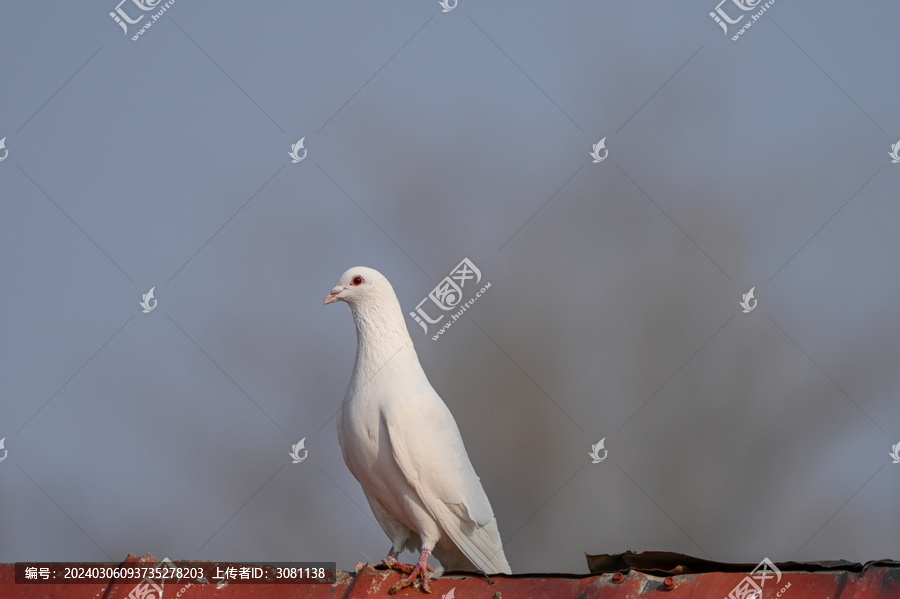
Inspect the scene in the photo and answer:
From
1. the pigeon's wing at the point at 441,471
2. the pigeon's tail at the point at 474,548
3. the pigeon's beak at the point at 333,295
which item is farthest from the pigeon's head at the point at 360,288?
the pigeon's tail at the point at 474,548

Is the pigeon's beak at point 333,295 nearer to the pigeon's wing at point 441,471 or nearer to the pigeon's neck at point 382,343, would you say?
the pigeon's neck at point 382,343

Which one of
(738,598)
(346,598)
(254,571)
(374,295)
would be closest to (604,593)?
(738,598)

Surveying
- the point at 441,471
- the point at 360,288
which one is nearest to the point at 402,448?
the point at 441,471

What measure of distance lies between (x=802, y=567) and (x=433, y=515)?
2817 millimetres

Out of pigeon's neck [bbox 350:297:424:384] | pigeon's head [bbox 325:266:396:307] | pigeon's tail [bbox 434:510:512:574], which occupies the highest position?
pigeon's head [bbox 325:266:396:307]

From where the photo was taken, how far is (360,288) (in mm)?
6621

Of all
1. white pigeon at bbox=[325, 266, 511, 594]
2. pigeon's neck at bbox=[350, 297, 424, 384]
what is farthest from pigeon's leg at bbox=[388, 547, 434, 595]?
pigeon's neck at bbox=[350, 297, 424, 384]

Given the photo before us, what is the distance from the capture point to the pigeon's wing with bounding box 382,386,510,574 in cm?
607

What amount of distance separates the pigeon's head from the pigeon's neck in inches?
2.0

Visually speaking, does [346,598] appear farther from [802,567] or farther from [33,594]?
[802,567]

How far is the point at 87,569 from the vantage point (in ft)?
17.6

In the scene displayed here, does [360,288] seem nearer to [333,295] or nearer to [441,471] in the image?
[333,295]

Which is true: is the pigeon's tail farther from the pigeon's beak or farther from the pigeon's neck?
the pigeon's beak

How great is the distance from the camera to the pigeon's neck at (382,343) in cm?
636
